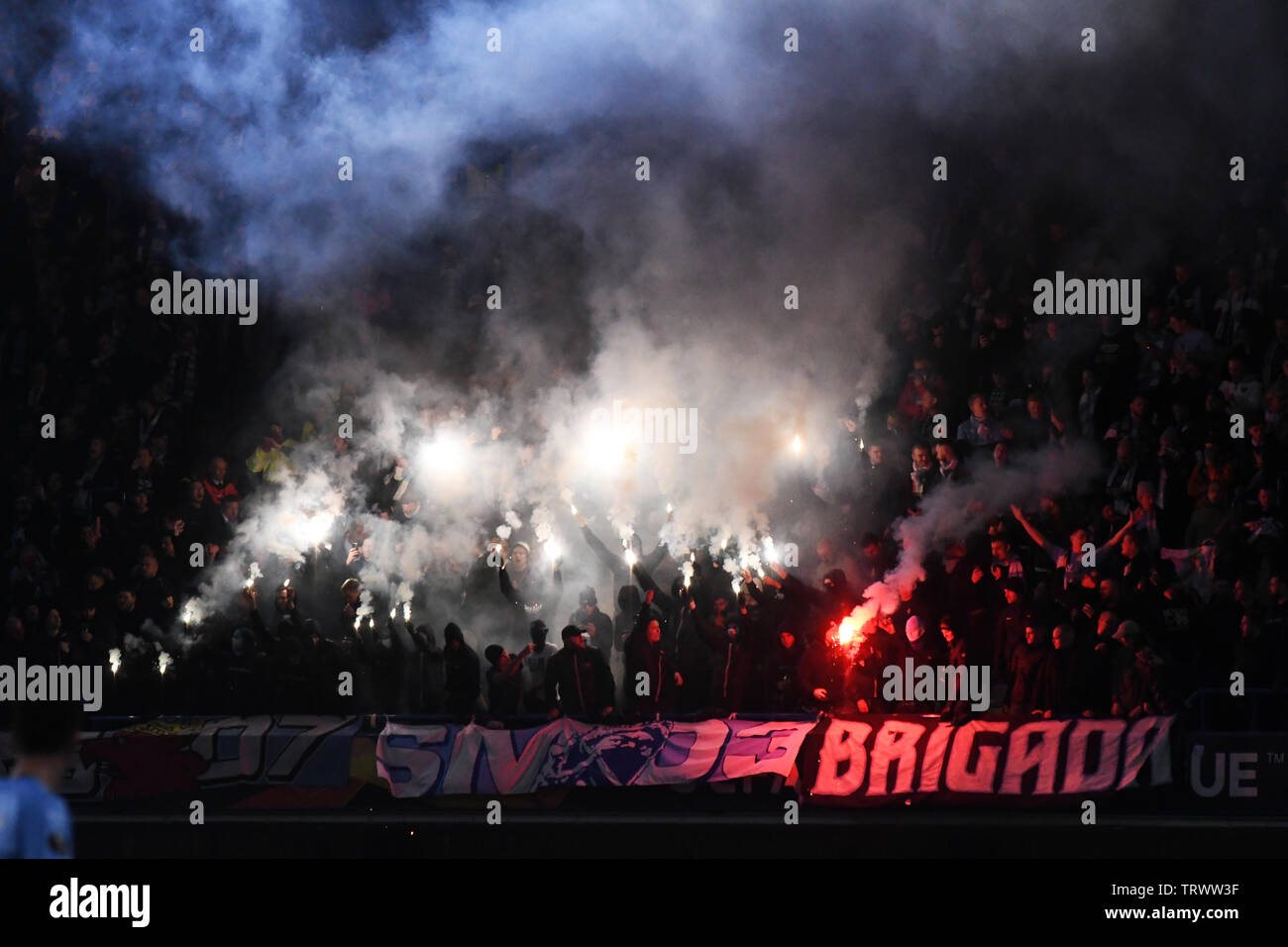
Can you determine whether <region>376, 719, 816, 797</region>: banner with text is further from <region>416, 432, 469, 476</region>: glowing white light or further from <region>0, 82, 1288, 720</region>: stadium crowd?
<region>416, 432, 469, 476</region>: glowing white light

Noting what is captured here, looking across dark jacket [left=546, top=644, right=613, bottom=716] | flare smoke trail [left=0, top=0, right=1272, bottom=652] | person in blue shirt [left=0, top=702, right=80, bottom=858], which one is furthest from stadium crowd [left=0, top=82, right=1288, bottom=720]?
person in blue shirt [left=0, top=702, right=80, bottom=858]

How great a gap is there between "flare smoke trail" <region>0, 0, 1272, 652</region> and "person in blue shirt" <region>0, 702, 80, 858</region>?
6.47 meters

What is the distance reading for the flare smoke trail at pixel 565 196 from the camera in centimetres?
1001

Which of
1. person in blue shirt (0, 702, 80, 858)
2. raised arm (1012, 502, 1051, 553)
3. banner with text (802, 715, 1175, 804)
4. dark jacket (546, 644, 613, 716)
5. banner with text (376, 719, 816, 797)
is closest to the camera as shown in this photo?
person in blue shirt (0, 702, 80, 858)

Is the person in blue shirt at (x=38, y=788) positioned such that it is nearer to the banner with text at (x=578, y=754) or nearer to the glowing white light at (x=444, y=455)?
the banner with text at (x=578, y=754)

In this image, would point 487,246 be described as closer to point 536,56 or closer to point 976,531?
point 536,56

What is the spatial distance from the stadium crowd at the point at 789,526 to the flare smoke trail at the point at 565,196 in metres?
0.34

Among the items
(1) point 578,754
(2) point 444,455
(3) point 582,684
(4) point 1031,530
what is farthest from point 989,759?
(2) point 444,455

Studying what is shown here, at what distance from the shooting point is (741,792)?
25.0ft

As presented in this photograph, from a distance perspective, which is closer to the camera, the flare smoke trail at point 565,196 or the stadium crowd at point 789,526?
the stadium crowd at point 789,526

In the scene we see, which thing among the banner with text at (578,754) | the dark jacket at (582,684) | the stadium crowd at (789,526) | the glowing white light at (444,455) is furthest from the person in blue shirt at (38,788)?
the glowing white light at (444,455)

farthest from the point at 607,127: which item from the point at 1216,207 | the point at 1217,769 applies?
the point at 1217,769

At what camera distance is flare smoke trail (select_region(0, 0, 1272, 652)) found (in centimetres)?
1001

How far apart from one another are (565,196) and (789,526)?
341 cm
